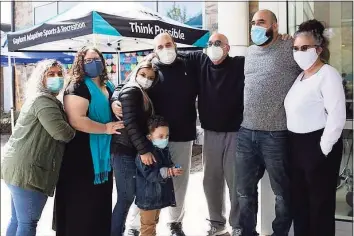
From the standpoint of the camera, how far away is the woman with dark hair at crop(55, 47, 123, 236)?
10.1 ft

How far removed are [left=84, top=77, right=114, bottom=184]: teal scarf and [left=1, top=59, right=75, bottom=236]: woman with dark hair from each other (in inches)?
8.1

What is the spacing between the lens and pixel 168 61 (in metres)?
3.69

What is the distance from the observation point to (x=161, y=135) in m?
3.32

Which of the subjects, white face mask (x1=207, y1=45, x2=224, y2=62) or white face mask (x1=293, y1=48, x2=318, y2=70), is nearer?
white face mask (x1=293, y1=48, x2=318, y2=70)

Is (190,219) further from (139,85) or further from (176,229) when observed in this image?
(139,85)

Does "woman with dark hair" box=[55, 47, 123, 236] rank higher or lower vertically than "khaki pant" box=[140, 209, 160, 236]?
higher

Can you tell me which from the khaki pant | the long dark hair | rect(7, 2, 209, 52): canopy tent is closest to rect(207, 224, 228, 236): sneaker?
the khaki pant

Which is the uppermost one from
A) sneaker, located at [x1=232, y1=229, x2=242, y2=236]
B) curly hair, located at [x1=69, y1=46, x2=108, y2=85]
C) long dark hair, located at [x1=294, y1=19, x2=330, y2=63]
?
long dark hair, located at [x1=294, y1=19, x2=330, y2=63]

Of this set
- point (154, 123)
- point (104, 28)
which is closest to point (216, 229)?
point (154, 123)

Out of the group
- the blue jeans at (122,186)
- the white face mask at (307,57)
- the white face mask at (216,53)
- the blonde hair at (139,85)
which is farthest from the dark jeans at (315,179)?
the blue jeans at (122,186)

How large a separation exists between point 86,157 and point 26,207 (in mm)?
540

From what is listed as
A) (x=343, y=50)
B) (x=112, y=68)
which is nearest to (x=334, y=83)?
(x=343, y=50)

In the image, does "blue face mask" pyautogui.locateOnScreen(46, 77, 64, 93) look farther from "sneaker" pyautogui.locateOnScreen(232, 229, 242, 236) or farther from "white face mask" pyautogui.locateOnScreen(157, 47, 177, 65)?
"sneaker" pyautogui.locateOnScreen(232, 229, 242, 236)

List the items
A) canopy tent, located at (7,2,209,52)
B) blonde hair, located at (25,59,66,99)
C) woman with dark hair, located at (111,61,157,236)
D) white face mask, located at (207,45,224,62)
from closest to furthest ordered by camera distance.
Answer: blonde hair, located at (25,59,66,99)
woman with dark hair, located at (111,61,157,236)
white face mask, located at (207,45,224,62)
canopy tent, located at (7,2,209,52)
